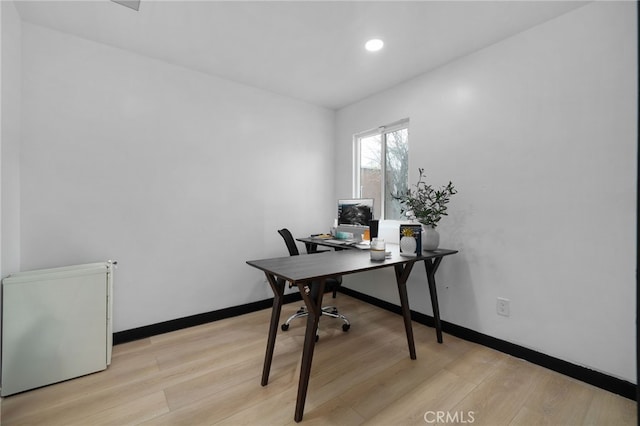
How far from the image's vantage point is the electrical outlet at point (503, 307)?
2.24 m

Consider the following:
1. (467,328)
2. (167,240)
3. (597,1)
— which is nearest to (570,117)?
(597,1)

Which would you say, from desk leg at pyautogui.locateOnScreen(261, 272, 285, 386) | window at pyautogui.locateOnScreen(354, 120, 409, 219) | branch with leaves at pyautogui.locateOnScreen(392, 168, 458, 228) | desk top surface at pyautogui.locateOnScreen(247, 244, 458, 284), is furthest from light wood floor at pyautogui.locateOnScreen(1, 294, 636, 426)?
window at pyautogui.locateOnScreen(354, 120, 409, 219)

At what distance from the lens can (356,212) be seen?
306 cm

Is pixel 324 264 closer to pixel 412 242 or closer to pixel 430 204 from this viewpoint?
pixel 412 242

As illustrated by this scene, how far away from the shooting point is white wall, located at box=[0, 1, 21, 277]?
173 centimetres

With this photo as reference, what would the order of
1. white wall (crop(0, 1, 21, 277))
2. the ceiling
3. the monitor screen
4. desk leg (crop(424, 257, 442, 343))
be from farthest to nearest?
the monitor screen < desk leg (crop(424, 257, 442, 343)) < the ceiling < white wall (crop(0, 1, 21, 277))

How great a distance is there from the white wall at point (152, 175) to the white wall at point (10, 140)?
8 cm

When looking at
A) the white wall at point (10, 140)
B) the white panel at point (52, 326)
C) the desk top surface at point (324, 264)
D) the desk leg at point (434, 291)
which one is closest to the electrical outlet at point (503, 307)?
the desk leg at point (434, 291)

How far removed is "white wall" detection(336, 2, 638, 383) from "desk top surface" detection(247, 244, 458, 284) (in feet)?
1.85

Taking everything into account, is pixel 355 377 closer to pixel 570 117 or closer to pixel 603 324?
pixel 603 324

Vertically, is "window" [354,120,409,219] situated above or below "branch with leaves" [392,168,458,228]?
above

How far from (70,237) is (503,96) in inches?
147

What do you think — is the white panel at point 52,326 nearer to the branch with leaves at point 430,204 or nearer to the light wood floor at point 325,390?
the light wood floor at point 325,390

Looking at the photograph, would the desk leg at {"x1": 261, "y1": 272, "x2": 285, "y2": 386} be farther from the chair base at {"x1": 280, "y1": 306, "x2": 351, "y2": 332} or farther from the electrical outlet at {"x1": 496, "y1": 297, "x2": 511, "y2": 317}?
the electrical outlet at {"x1": 496, "y1": 297, "x2": 511, "y2": 317}
